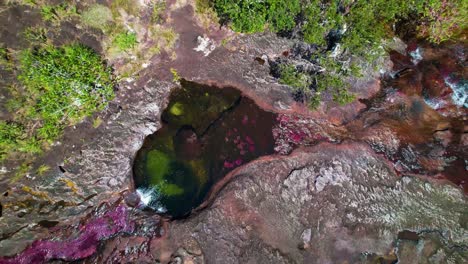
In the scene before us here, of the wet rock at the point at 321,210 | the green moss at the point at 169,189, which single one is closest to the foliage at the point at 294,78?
the wet rock at the point at 321,210

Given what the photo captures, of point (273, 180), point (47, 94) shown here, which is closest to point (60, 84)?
point (47, 94)

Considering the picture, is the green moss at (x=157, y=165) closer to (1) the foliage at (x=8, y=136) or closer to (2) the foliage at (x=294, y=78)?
(1) the foliage at (x=8, y=136)

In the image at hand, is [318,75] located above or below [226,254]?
above

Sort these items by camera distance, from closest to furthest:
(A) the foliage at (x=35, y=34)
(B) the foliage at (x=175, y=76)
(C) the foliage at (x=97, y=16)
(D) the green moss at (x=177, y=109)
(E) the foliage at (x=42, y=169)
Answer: (A) the foliage at (x=35, y=34)
(E) the foliage at (x=42, y=169)
(C) the foliage at (x=97, y=16)
(D) the green moss at (x=177, y=109)
(B) the foliage at (x=175, y=76)

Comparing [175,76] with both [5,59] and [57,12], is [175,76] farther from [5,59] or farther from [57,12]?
[5,59]

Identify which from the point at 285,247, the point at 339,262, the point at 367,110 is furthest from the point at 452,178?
the point at 285,247

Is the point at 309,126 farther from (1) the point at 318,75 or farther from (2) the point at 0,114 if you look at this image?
(2) the point at 0,114
